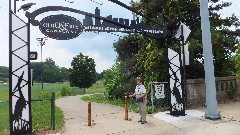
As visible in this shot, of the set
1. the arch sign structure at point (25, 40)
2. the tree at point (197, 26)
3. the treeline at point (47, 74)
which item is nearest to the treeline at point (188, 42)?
the tree at point (197, 26)

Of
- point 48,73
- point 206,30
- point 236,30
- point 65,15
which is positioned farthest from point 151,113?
point 48,73

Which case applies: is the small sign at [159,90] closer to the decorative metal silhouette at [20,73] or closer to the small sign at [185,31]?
the small sign at [185,31]

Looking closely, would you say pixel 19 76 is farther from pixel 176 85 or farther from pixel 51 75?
pixel 51 75

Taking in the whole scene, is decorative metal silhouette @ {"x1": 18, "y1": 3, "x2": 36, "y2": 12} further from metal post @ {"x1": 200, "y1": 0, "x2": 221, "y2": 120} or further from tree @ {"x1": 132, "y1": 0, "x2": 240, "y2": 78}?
tree @ {"x1": 132, "y1": 0, "x2": 240, "y2": 78}

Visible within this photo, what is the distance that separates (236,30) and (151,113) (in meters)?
8.38

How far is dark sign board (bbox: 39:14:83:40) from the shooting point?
9.08 meters

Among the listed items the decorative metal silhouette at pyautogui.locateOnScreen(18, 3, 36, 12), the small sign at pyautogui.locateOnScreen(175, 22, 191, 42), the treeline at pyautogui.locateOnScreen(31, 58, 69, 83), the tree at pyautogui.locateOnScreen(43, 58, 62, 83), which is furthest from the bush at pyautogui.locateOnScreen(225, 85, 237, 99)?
the tree at pyautogui.locateOnScreen(43, 58, 62, 83)

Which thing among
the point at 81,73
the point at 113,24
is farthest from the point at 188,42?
the point at 81,73

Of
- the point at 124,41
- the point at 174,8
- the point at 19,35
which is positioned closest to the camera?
the point at 19,35

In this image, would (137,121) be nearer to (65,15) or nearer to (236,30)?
(65,15)

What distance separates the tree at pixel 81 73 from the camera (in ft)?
157

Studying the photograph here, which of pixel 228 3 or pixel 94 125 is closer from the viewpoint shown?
pixel 94 125

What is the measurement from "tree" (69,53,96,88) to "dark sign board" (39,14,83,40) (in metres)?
38.0

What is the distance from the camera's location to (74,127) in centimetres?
970
